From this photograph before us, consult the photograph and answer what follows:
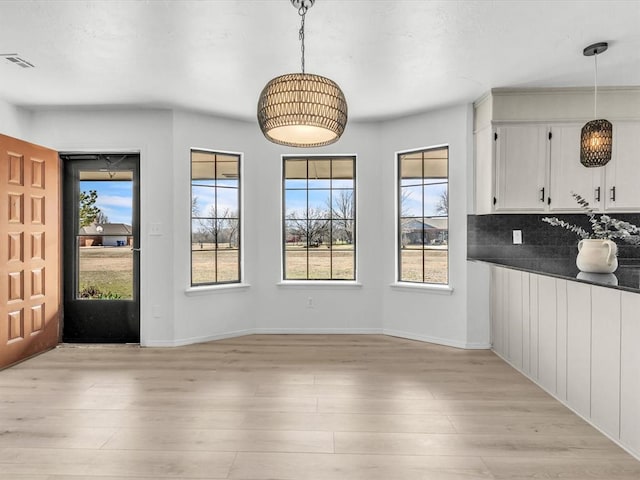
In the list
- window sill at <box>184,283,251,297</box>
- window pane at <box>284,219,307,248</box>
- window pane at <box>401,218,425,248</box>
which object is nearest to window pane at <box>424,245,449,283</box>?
window pane at <box>401,218,425,248</box>

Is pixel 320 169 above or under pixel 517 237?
above

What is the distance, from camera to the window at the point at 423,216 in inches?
173

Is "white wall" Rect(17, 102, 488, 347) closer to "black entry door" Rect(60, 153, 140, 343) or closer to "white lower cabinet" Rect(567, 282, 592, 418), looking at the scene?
"black entry door" Rect(60, 153, 140, 343)

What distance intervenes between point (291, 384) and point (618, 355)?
217cm

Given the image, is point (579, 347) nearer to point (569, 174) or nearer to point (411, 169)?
point (569, 174)

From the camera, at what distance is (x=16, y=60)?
3.08 m

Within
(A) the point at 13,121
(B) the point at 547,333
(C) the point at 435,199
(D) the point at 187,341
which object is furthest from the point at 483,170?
(A) the point at 13,121

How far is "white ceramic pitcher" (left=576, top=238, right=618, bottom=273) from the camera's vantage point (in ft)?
8.70

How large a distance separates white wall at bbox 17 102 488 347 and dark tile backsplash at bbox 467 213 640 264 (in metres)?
0.18

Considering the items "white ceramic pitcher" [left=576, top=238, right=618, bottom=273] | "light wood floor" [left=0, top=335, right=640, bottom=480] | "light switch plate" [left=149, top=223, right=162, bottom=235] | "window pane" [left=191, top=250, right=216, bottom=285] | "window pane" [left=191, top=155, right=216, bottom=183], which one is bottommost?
"light wood floor" [left=0, top=335, right=640, bottom=480]

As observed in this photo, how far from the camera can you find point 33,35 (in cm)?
269

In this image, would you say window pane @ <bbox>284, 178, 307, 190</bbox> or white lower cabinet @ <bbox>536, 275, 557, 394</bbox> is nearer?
white lower cabinet @ <bbox>536, 275, 557, 394</bbox>

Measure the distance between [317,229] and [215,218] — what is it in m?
1.21

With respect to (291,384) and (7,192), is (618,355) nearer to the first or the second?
(291,384)
